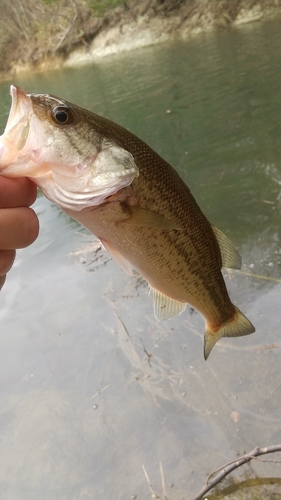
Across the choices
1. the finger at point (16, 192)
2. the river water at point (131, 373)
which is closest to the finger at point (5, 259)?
the finger at point (16, 192)

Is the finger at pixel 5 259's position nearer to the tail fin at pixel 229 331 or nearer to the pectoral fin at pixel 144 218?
the pectoral fin at pixel 144 218

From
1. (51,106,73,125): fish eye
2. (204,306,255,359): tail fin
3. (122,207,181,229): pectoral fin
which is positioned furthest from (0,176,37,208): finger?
(204,306,255,359): tail fin

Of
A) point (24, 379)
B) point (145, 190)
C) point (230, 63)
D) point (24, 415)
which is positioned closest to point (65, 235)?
point (24, 379)

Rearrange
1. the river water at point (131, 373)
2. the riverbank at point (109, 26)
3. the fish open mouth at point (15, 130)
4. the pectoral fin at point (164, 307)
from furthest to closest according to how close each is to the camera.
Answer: the riverbank at point (109, 26), the river water at point (131, 373), the pectoral fin at point (164, 307), the fish open mouth at point (15, 130)

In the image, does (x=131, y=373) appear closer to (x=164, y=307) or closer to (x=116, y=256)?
(x=164, y=307)

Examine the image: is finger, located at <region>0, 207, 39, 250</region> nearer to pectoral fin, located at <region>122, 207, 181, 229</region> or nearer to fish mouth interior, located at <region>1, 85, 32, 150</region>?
fish mouth interior, located at <region>1, 85, 32, 150</region>

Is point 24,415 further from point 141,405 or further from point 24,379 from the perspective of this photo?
point 141,405
